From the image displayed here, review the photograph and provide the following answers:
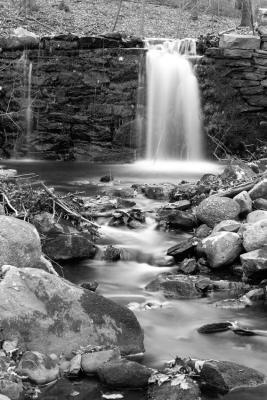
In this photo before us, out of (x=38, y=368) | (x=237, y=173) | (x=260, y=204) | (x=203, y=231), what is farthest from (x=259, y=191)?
(x=38, y=368)

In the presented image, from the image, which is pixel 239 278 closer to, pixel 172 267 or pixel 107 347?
pixel 172 267

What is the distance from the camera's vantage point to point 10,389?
13.0 feet

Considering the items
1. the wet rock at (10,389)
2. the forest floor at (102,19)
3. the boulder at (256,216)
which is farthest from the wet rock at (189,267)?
the forest floor at (102,19)

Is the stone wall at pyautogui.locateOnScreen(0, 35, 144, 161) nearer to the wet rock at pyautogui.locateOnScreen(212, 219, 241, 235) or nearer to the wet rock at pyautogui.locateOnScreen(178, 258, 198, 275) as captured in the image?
the wet rock at pyautogui.locateOnScreen(212, 219, 241, 235)

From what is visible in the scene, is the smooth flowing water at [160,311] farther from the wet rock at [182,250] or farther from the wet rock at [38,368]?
the wet rock at [182,250]

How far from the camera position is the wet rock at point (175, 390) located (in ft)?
13.4

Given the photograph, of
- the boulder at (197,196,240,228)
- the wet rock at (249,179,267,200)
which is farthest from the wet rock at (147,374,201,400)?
the wet rock at (249,179,267,200)

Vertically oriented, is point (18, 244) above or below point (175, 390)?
above

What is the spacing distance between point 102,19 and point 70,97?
8.82 m

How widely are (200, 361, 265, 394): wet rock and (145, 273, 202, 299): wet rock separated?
1875 millimetres

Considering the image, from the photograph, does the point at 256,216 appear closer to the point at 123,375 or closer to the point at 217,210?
the point at 217,210

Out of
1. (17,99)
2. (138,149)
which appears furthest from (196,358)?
(17,99)

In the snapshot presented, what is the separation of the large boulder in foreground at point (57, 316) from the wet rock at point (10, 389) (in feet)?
1.79

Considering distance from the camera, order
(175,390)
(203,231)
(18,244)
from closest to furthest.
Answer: (175,390), (18,244), (203,231)
